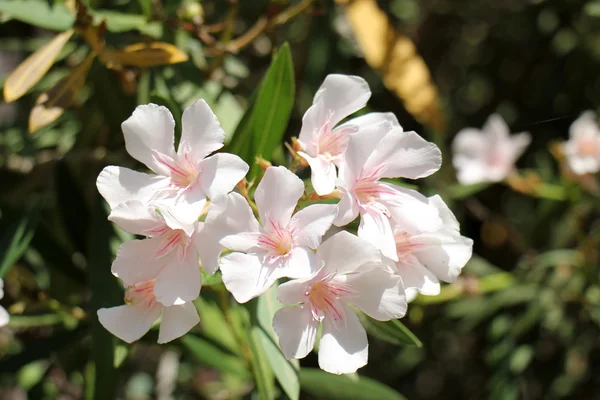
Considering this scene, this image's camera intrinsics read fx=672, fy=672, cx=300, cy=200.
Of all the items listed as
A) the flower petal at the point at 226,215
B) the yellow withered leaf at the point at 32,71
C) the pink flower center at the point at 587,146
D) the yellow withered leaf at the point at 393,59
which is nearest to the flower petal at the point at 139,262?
the flower petal at the point at 226,215

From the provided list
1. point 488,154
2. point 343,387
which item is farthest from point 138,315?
point 488,154

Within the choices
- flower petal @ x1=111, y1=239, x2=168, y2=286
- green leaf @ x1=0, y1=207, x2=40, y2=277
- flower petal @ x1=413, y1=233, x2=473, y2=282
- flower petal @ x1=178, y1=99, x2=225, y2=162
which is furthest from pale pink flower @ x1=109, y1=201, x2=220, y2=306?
green leaf @ x1=0, y1=207, x2=40, y2=277

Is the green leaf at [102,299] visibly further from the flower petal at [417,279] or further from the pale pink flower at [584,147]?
the pale pink flower at [584,147]

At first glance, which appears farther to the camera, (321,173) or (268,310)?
(268,310)

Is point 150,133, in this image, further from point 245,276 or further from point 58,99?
point 58,99

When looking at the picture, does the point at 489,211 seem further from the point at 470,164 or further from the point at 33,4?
the point at 33,4
